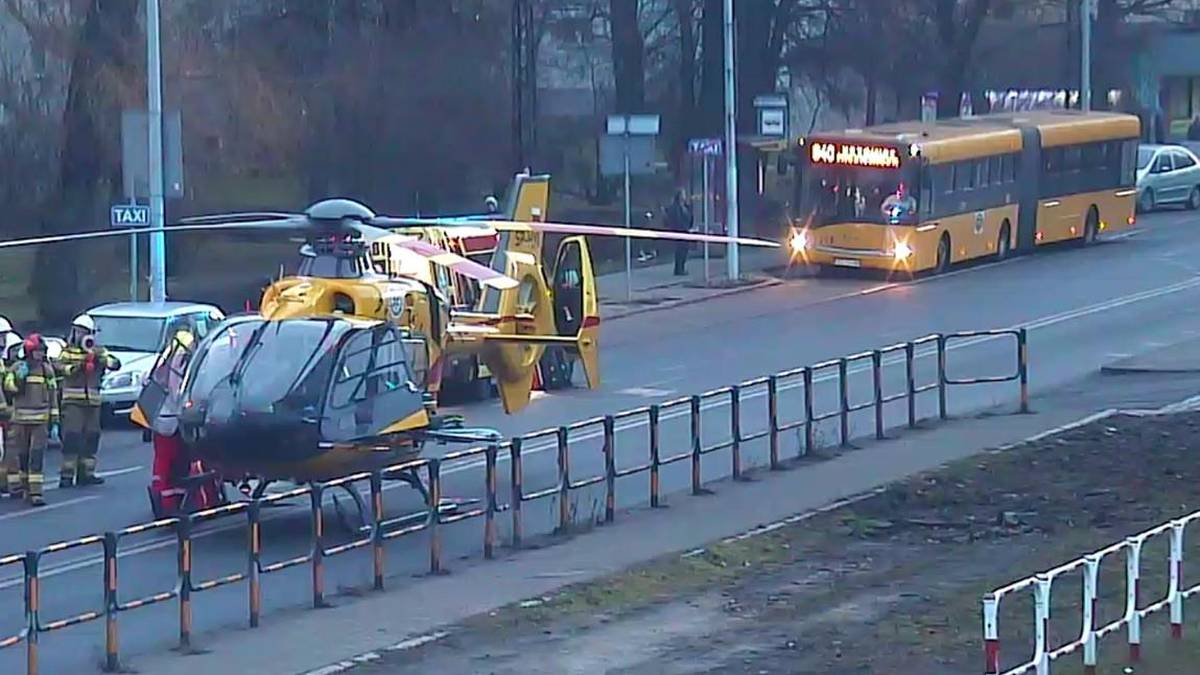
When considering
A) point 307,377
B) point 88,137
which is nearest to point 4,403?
point 307,377

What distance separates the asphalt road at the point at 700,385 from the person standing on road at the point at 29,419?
34 cm

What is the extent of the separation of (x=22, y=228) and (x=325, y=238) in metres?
19.2

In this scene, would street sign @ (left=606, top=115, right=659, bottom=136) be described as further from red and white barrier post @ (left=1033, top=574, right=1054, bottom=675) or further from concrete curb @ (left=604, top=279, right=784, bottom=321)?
red and white barrier post @ (left=1033, top=574, right=1054, bottom=675)

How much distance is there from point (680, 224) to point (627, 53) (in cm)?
1159

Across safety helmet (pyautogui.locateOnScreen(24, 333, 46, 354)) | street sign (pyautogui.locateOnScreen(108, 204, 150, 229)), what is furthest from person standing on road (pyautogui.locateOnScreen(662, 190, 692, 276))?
safety helmet (pyautogui.locateOnScreen(24, 333, 46, 354))

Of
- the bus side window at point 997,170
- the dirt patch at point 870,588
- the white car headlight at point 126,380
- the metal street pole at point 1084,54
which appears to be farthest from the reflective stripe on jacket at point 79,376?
the metal street pole at point 1084,54

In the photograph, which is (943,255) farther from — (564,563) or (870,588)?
(870,588)

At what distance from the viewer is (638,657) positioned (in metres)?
14.8

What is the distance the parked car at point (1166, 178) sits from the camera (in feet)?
195

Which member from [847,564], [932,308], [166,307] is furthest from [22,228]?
[847,564]

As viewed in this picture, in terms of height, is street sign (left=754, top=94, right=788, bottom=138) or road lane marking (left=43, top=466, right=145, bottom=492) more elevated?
street sign (left=754, top=94, right=788, bottom=138)

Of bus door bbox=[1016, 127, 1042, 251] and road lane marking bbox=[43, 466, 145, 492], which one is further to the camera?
bus door bbox=[1016, 127, 1042, 251]

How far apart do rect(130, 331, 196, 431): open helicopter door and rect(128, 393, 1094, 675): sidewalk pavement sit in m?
2.93

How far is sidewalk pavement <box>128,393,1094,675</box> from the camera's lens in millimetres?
15242
